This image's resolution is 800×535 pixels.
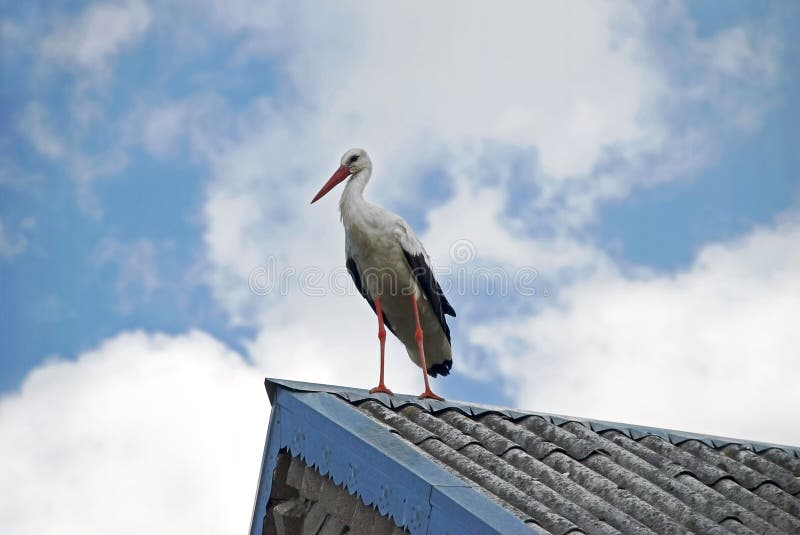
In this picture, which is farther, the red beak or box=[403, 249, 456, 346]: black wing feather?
the red beak

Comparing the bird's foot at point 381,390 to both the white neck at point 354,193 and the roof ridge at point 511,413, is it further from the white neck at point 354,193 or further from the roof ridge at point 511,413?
the white neck at point 354,193

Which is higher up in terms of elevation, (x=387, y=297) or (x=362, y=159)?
(x=362, y=159)

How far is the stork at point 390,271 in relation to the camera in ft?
22.3

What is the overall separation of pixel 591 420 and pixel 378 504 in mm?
1531

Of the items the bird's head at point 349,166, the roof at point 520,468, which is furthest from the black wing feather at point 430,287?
the roof at point 520,468

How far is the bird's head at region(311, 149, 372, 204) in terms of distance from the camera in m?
7.38

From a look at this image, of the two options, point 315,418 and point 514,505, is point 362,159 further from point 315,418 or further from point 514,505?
point 514,505

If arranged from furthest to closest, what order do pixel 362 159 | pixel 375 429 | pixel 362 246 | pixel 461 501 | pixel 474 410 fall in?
pixel 362 159 < pixel 362 246 < pixel 474 410 < pixel 375 429 < pixel 461 501

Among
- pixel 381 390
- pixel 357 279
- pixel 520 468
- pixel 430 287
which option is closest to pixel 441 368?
pixel 430 287

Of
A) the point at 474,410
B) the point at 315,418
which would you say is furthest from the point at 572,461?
the point at 315,418

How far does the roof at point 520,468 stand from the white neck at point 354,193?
193 cm

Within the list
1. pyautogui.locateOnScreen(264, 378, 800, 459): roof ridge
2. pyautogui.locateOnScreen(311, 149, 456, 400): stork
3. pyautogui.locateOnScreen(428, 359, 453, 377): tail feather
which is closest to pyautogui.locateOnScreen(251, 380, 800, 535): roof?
pyautogui.locateOnScreen(264, 378, 800, 459): roof ridge

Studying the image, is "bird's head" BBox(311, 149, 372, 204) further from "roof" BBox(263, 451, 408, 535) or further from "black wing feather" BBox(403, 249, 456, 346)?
"roof" BBox(263, 451, 408, 535)

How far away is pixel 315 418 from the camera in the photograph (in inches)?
187
